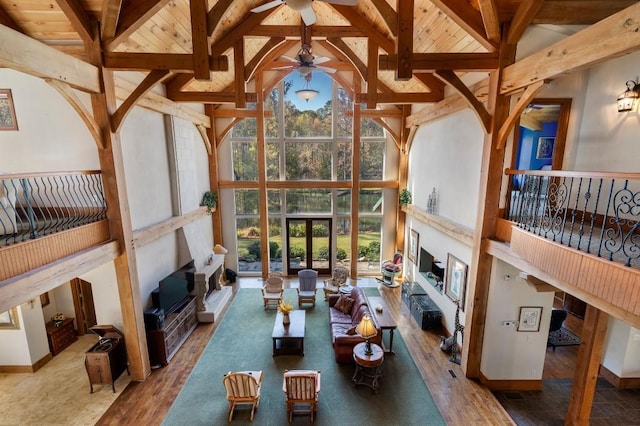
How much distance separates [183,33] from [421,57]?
16.5ft

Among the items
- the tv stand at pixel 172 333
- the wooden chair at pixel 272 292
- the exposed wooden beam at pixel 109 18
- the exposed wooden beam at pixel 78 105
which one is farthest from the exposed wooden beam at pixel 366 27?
the tv stand at pixel 172 333

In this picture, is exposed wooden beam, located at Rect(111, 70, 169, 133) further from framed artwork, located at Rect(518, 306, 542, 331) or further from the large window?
framed artwork, located at Rect(518, 306, 542, 331)

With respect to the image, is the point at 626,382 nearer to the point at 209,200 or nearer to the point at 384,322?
the point at 384,322

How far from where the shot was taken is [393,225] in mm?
10992

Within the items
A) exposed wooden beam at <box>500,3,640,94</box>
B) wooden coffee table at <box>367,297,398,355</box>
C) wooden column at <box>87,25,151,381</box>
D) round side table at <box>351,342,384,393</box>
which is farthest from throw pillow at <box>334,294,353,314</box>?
exposed wooden beam at <box>500,3,640,94</box>

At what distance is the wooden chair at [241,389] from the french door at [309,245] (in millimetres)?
6217

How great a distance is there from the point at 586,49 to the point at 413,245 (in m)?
6.96

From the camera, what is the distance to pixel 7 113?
202 inches

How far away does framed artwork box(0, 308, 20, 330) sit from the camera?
18.3 ft

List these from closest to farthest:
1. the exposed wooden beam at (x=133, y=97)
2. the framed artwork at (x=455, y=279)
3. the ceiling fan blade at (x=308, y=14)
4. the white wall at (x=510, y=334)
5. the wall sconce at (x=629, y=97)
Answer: the ceiling fan blade at (x=308, y=14)
the wall sconce at (x=629, y=97)
the exposed wooden beam at (x=133, y=97)
the white wall at (x=510, y=334)
the framed artwork at (x=455, y=279)

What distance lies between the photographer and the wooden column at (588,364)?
4.10 meters

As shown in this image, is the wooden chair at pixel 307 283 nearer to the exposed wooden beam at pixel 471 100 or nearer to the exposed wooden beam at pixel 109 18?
the exposed wooden beam at pixel 471 100

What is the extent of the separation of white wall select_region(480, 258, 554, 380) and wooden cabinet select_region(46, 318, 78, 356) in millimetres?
8641

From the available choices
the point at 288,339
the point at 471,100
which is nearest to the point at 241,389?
the point at 288,339
